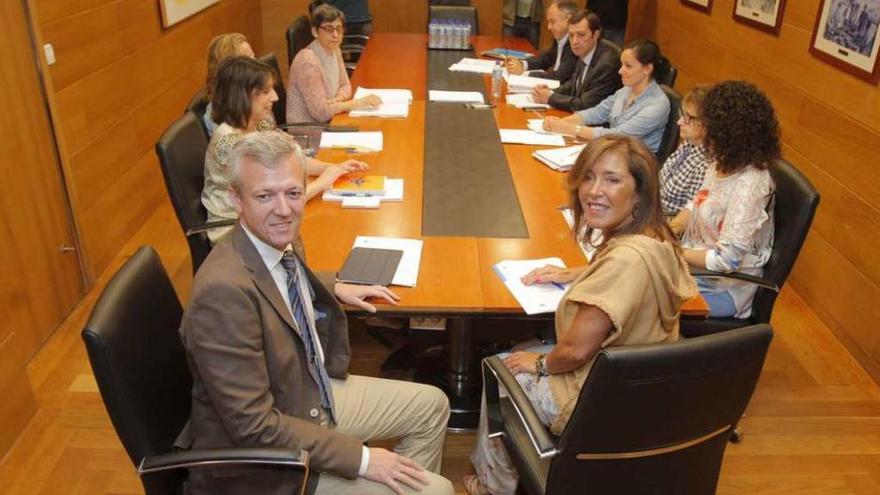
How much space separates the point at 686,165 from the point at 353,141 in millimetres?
→ 1431

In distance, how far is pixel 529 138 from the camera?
3.21m

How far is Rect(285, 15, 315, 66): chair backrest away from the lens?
428cm

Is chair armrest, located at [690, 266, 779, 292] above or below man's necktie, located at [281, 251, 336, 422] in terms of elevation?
below

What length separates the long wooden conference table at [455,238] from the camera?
187 cm

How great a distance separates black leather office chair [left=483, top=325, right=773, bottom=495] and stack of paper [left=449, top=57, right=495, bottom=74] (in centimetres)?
332

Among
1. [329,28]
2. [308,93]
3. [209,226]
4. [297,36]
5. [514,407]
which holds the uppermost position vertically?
[329,28]

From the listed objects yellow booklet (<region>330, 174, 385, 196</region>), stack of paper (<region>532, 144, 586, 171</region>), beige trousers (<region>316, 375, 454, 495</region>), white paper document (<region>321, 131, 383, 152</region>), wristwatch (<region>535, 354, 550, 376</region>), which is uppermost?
white paper document (<region>321, 131, 383, 152</region>)

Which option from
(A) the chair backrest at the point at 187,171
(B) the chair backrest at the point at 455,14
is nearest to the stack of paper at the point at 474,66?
(B) the chair backrest at the point at 455,14

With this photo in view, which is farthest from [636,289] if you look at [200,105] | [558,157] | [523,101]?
[523,101]

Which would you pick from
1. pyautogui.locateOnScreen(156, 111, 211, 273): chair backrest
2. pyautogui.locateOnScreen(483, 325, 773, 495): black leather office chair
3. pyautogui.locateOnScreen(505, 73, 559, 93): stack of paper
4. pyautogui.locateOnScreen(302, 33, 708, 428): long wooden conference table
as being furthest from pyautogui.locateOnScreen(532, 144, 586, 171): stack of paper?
pyautogui.locateOnScreen(483, 325, 773, 495): black leather office chair

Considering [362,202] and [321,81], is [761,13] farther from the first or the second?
[362,202]

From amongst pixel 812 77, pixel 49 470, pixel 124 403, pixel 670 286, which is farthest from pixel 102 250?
pixel 812 77

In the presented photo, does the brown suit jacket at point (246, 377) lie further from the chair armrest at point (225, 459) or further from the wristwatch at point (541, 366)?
the wristwatch at point (541, 366)

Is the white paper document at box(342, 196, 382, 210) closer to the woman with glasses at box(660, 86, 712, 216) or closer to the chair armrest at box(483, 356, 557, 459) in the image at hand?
the chair armrest at box(483, 356, 557, 459)
